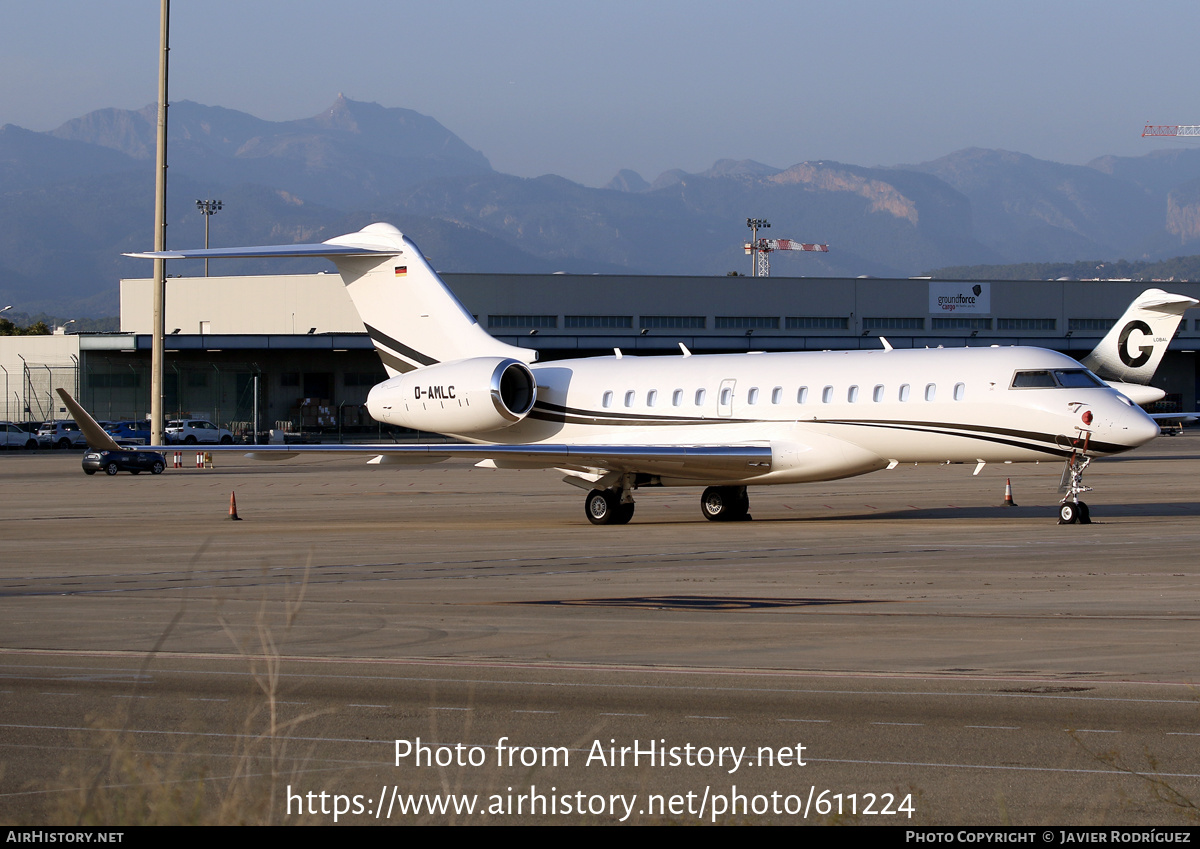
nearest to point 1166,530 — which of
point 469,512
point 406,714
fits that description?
point 469,512

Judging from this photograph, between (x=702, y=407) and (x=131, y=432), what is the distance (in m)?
48.2

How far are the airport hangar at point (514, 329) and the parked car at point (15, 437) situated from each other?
443 centimetres

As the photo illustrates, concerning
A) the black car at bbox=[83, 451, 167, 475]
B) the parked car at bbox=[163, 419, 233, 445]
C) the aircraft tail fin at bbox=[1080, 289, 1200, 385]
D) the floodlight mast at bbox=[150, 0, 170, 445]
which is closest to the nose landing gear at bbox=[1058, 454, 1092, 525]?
the aircraft tail fin at bbox=[1080, 289, 1200, 385]

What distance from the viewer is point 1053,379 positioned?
2264 centimetres

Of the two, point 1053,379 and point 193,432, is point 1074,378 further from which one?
point 193,432

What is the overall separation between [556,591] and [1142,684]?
283 inches

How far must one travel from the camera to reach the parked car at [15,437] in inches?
2803

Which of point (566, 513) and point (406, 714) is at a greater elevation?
point (406, 714)

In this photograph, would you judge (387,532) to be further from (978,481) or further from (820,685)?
(978,481)

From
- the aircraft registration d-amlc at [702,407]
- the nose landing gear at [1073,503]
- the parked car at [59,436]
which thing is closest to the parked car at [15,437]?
the parked car at [59,436]

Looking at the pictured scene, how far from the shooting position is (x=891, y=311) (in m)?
83.3

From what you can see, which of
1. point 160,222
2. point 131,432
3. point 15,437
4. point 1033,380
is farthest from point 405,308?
point 15,437

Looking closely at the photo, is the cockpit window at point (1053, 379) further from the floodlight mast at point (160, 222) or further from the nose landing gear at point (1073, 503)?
the floodlight mast at point (160, 222)

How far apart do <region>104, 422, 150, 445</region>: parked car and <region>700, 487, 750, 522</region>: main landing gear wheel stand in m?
43.3
